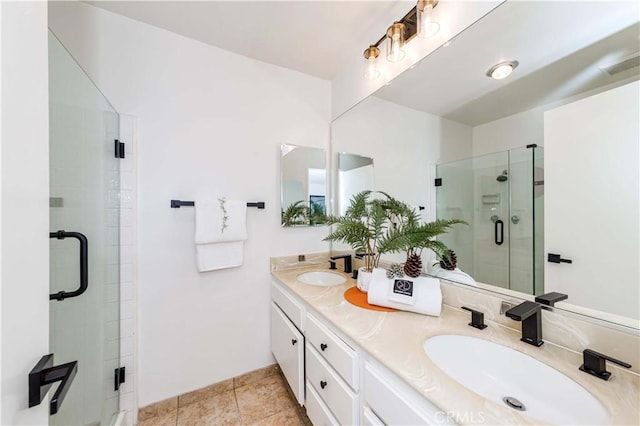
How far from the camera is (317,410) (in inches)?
46.7

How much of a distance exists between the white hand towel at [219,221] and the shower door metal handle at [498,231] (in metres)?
1.48

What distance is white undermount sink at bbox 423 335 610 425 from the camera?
0.66 meters

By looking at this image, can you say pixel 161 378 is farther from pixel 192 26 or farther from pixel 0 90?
pixel 192 26

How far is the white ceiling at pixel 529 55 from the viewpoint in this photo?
2.63ft

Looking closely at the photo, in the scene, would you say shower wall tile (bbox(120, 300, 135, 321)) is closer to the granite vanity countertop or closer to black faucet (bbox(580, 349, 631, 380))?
the granite vanity countertop

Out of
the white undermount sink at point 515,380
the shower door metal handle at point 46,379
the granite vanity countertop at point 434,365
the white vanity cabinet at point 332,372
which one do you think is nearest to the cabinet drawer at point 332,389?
the white vanity cabinet at point 332,372

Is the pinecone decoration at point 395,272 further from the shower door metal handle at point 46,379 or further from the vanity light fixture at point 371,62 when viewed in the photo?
the vanity light fixture at point 371,62

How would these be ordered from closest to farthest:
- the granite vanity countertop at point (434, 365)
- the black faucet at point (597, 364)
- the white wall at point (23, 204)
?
the white wall at point (23, 204), the granite vanity countertop at point (434, 365), the black faucet at point (597, 364)

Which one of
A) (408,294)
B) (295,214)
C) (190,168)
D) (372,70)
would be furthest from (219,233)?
(372,70)

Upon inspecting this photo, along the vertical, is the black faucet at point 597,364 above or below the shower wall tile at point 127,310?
above

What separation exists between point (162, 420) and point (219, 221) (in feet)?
4.10

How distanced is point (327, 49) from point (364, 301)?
172 cm

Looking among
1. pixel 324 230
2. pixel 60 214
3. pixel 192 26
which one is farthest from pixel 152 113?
pixel 324 230

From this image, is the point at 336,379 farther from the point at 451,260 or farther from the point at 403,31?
A: the point at 403,31
